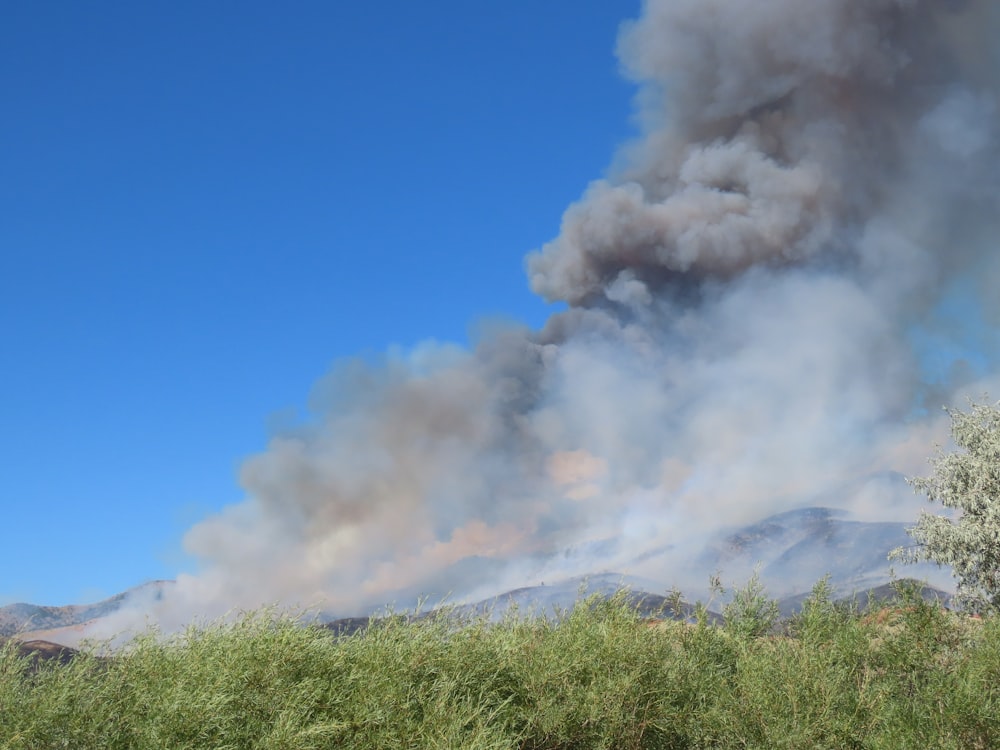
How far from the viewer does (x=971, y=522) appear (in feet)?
104

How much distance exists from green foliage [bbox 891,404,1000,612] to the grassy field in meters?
9.33

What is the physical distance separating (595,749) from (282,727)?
6.79 m

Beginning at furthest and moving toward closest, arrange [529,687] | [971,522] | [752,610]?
[971,522] < [752,610] < [529,687]

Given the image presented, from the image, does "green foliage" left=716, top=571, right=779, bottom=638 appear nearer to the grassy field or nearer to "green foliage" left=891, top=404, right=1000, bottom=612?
the grassy field

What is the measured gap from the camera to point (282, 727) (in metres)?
12.0

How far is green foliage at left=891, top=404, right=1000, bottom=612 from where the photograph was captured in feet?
102

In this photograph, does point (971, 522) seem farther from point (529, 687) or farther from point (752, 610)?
point (529, 687)

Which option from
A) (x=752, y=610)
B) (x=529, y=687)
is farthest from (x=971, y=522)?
(x=529, y=687)

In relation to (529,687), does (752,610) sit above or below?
above

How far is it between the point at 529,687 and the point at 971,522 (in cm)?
2253

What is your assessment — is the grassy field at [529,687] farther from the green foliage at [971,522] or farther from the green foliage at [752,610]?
the green foliage at [971,522]

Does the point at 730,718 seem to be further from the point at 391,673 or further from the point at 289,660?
the point at 289,660

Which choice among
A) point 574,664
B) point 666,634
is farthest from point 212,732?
point 666,634

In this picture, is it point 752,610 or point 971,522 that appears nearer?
point 752,610
